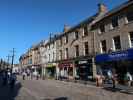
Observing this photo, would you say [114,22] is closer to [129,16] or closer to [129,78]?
[129,16]

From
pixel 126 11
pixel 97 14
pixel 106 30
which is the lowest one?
pixel 106 30

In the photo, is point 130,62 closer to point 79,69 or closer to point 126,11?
point 126,11

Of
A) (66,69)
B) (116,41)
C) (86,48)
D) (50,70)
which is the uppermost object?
(116,41)

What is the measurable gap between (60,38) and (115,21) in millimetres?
15914

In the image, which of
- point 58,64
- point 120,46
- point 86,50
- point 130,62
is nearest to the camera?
point 130,62

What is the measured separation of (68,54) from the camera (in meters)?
31.6

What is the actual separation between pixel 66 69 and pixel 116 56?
538 inches

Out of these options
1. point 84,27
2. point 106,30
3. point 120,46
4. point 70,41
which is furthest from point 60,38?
point 120,46

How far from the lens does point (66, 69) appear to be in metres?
32.4

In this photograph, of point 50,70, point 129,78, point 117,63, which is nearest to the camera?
point 129,78

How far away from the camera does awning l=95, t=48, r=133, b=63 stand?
61.6 ft

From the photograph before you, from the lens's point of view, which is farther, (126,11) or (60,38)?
(60,38)

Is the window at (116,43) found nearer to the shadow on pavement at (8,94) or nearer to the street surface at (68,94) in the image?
the street surface at (68,94)

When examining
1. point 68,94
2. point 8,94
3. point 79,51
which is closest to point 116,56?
point 79,51
